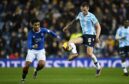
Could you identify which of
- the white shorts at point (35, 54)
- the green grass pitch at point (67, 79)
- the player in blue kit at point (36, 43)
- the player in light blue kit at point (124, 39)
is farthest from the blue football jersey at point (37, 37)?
the player in light blue kit at point (124, 39)

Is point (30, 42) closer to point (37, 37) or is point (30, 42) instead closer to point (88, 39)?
point (37, 37)

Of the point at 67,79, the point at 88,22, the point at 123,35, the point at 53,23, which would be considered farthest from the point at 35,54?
the point at 53,23

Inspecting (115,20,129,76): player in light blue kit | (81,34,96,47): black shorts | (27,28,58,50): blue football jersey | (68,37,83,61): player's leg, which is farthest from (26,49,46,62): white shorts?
(115,20,129,76): player in light blue kit

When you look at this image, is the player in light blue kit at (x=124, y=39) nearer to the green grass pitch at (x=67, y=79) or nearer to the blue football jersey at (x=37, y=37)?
the green grass pitch at (x=67, y=79)

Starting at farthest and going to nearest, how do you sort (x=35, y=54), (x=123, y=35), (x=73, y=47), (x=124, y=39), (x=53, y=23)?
(x=53, y=23)
(x=124, y=39)
(x=123, y=35)
(x=73, y=47)
(x=35, y=54)

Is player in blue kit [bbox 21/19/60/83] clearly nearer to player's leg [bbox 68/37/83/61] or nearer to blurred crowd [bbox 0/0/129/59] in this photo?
player's leg [bbox 68/37/83/61]

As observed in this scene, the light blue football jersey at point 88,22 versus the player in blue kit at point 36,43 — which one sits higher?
the light blue football jersey at point 88,22

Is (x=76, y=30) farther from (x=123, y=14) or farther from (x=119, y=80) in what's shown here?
(x=119, y=80)

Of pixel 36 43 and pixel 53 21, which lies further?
pixel 53 21

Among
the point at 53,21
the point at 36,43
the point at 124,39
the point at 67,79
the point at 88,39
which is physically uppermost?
the point at 53,21

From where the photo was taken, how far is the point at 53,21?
27969mm

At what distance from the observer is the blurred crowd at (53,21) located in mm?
27281

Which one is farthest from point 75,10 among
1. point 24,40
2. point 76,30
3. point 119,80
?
point 119,80

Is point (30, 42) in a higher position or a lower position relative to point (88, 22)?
lower
